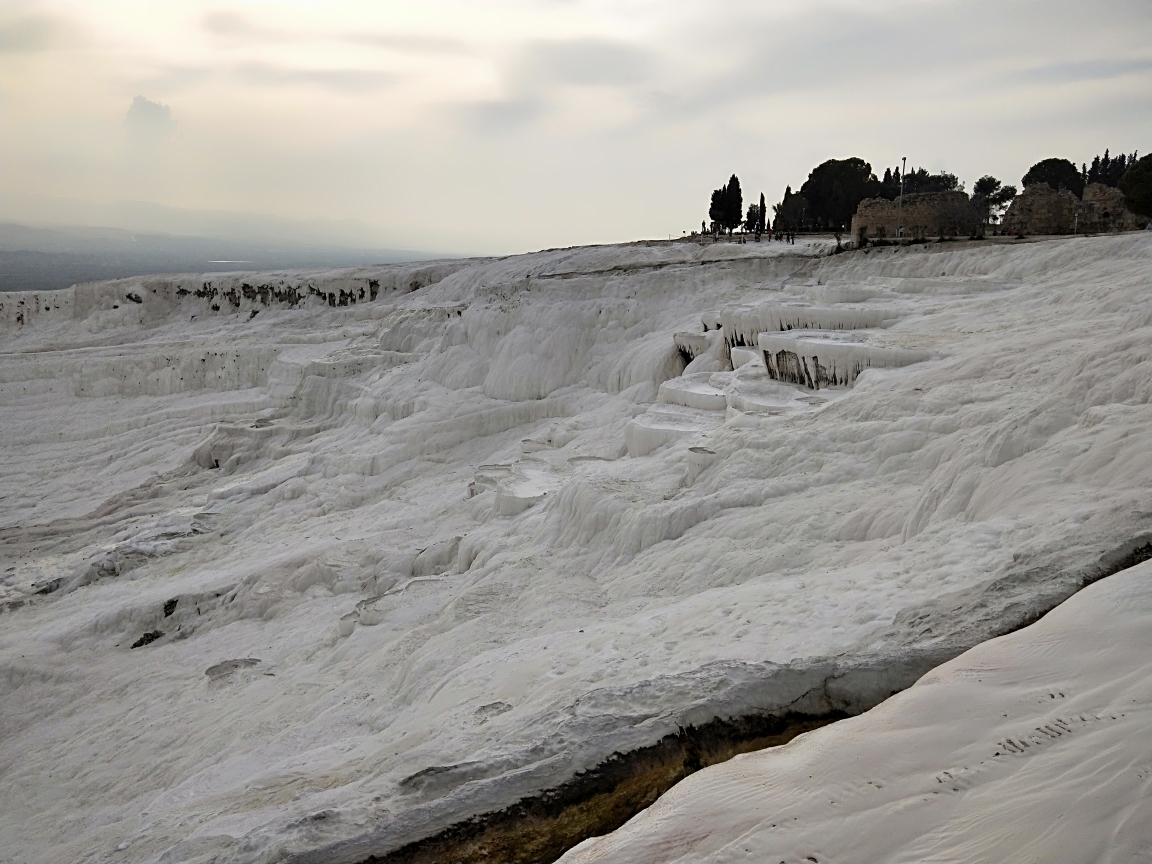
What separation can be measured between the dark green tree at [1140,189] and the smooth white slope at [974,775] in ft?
81.7

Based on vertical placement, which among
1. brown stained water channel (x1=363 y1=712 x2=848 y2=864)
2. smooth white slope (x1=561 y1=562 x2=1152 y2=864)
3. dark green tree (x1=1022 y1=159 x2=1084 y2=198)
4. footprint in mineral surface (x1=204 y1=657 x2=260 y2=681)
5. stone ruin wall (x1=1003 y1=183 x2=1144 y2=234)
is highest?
dark green tree (x1=1022 y1=159 x2=1084 y2=198)

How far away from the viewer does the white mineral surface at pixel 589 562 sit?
4902mm

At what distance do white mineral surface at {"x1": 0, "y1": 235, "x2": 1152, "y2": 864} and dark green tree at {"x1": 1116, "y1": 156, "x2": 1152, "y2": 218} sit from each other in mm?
8817

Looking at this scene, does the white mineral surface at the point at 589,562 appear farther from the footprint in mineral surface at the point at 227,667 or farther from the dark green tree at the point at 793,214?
the dark green tree at the point at 793,214

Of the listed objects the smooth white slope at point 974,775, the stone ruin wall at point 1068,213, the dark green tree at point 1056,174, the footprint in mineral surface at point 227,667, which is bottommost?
the footprint in mineral surface at point 227,667

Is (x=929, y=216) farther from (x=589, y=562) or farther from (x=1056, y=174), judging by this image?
(x=589, y=562)

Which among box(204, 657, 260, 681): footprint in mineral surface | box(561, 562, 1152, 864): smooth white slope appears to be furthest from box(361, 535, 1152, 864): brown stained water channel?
box(204, 657, 260, 681): footprint in mineral surface

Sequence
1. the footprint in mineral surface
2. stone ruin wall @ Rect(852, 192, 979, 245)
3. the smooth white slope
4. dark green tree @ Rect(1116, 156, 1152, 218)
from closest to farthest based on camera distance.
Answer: the smooth white slope < the footprint in mineral surface < dark green tree @ Rect(1116, 156, 1152, 218) < stone ruin wall @ Rect(852, 192, 979, 245)

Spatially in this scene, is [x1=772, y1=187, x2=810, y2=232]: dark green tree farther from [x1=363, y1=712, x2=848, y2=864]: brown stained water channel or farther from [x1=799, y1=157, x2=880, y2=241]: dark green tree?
[x1=363, y1=712, x2=848, y2=864]: brown stained water channel

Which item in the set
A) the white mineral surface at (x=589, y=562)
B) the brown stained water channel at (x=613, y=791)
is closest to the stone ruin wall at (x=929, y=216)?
the white mineral surface at (x=589, y=562)

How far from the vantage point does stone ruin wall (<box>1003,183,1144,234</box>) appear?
941 inches

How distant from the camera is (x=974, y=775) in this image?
→ 12.1 feet

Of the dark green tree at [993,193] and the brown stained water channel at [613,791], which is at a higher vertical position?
the dark green tree at [993,193]

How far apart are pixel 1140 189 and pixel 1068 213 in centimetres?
278
